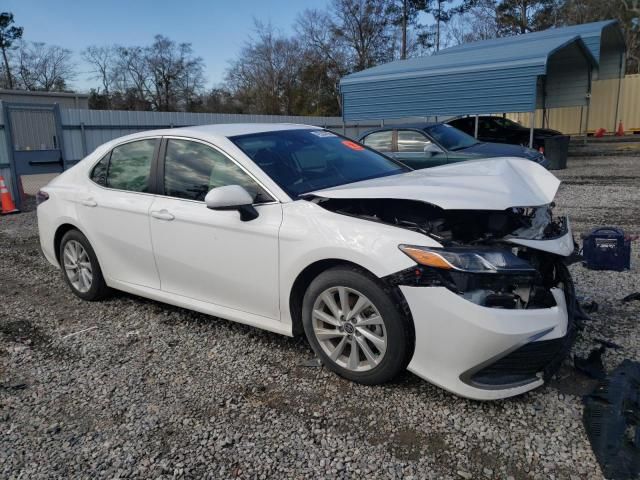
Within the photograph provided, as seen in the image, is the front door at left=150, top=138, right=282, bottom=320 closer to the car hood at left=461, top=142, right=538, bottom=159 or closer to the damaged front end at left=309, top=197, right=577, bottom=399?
the damaged front end at left=309, top=197, right=577, bottom=399

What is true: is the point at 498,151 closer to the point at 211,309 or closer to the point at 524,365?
the point at 211,309

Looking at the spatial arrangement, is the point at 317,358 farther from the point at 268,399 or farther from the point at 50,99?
the point at 50,99

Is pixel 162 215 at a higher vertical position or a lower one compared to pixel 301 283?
higher

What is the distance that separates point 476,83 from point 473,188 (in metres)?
16.0

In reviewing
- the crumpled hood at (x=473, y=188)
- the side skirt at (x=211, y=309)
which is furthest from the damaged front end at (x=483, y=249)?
the side skirt at (x=211, y=309)

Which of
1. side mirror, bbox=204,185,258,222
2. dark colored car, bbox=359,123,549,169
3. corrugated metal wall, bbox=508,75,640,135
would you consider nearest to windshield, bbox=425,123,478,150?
dark colored car, bbox=359,123,549,169

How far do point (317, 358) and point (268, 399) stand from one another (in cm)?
53

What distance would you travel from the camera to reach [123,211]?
4117 millimetres

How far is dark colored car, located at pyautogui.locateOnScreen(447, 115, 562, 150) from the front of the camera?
56.7ft

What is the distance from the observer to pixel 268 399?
3.01m

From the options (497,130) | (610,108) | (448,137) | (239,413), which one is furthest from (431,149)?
(610,108)

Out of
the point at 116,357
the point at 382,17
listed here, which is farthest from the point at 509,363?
the point at 382,17

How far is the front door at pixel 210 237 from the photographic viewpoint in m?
3.29

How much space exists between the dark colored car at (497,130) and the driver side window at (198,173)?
14812 millimetres
